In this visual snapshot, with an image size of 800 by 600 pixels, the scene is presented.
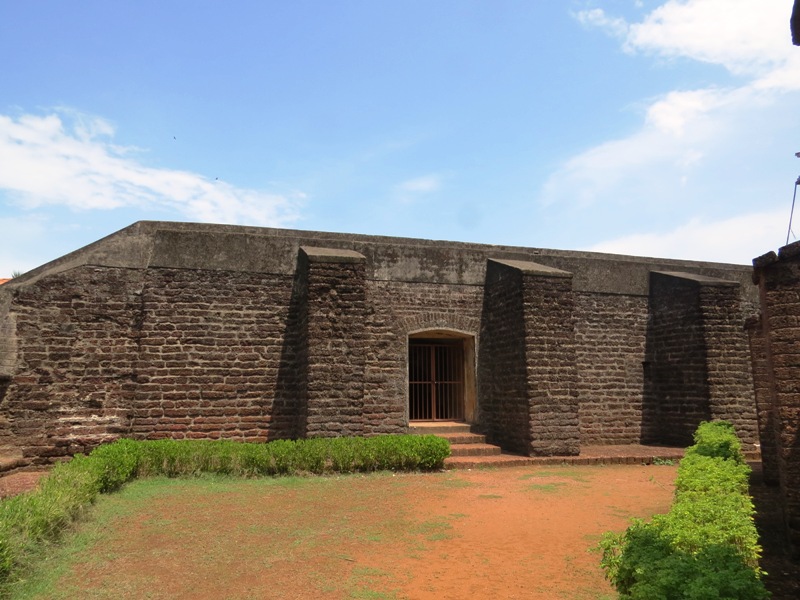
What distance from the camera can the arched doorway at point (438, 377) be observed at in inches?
487

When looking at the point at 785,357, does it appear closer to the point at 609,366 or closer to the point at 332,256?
the point at 332,256

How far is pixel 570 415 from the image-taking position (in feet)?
34.4

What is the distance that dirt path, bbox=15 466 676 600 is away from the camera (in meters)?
4.34

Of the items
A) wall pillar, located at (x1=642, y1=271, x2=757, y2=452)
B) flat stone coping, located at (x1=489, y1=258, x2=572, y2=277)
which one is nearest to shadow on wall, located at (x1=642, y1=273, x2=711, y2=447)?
wall pillar, located at (x1=642, y1=271, x2=757, y2=452)

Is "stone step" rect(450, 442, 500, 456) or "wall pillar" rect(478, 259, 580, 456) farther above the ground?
"wall pillar" rect(478, 259, 580, 456)

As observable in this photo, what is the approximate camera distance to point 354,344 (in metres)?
9.87

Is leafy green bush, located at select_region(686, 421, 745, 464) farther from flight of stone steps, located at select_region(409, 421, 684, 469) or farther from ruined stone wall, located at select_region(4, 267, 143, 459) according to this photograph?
ruined stone wall, located at select_region(4, 267, 143, 459)

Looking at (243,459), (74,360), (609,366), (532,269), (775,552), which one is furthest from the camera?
(609,366)

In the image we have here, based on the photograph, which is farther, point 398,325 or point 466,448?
point 398,325

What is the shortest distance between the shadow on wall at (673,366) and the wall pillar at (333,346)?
6.82 m

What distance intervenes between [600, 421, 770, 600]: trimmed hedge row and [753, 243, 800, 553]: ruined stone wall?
1.55ft

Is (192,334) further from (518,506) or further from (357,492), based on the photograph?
(518,506)

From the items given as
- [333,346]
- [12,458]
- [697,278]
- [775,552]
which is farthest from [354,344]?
[697,278]

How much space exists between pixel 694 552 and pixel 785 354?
103 inches
